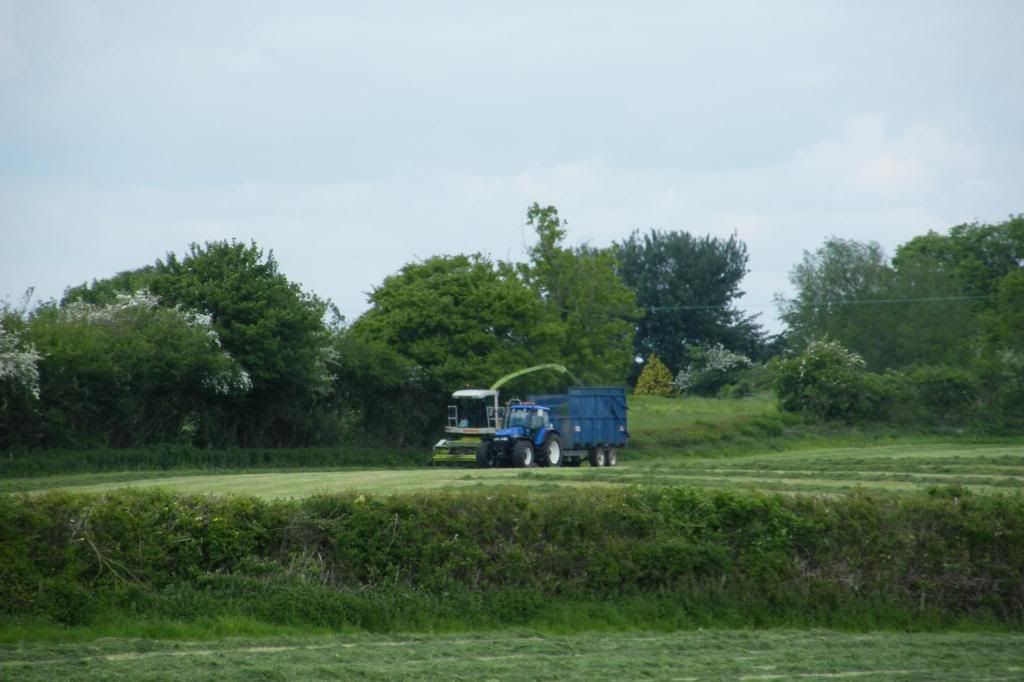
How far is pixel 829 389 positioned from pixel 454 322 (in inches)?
783

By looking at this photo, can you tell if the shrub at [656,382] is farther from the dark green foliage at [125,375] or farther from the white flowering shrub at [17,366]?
the white flowering shrub at [17,366]

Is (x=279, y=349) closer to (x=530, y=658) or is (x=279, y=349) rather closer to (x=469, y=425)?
(x=469, y=425)

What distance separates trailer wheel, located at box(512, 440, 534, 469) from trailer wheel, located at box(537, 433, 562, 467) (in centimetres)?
98

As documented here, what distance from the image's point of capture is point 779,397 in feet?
192

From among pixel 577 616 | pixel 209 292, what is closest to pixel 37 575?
pixel 577 616

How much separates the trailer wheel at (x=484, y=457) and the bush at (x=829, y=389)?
78.4ft

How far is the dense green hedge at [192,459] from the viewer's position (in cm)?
3394

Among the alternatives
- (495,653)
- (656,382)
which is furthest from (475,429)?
(656,382)

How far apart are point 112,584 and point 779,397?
48.1 meters

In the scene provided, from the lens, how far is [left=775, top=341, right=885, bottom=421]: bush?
56000mm

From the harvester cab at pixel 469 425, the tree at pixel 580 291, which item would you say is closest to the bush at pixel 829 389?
the tree at pixel 580 291

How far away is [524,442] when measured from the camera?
37.4 meters

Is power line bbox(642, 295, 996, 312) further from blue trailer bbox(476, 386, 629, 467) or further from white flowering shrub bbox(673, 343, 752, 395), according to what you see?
blue trailer bbox(476, 386, 629, 467)

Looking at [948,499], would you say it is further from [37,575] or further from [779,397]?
[779,397]
